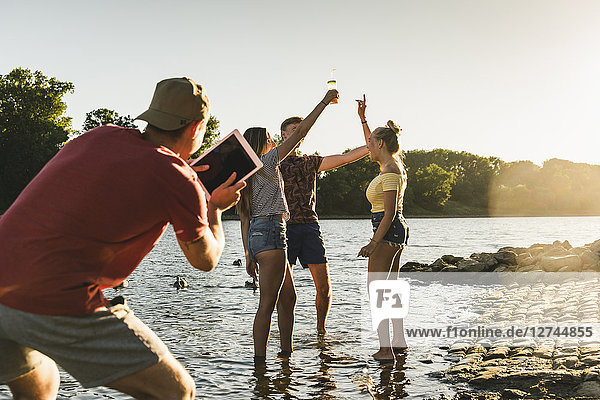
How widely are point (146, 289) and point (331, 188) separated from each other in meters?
91.1

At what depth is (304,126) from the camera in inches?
233

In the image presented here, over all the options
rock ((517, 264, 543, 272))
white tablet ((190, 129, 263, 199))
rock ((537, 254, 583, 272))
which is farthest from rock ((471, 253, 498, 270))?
white tablet ((190, 129, 263, 199))

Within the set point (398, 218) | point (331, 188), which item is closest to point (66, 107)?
point (331, 188)

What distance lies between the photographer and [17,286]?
8.13 feet

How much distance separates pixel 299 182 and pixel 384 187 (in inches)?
51.2

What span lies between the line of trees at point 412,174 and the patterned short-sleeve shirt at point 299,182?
207ft

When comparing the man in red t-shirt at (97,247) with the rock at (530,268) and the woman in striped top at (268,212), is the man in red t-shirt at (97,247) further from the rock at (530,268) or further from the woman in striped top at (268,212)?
the rock at (530,268)

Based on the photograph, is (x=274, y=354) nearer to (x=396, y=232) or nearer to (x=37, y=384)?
(x=396, y=232)

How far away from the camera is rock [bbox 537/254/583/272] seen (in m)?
14.2

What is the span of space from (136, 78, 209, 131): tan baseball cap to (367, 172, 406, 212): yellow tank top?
357 cm

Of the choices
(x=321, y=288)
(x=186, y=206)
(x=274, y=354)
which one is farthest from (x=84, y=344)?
(x=321, y=288)

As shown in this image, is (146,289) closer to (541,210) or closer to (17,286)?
(17,286)

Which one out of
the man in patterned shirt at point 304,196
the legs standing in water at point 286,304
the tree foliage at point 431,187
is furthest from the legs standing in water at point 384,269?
the tree foliage at point 431,187

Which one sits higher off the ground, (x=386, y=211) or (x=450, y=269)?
(x=386, y=211)
